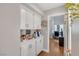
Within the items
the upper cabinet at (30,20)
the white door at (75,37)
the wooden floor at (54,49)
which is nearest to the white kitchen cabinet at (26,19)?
the upper cabinet at (30,20)

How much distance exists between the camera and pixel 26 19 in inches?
53.2

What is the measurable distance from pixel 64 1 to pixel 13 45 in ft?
2.91

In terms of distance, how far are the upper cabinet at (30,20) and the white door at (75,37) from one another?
461 mm

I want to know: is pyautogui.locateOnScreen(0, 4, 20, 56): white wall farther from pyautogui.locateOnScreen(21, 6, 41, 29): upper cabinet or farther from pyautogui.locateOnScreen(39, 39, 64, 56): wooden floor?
pyautogui.locateOnScreen(39, 39, 64, 56): wooden floor

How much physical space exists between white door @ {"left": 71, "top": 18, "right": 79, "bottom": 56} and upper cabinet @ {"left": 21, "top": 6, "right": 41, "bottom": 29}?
461 millimetres

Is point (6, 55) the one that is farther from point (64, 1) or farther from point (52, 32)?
point (64, 1)

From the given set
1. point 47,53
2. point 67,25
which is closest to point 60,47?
point 47,53

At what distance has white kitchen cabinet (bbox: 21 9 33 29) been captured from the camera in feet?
4.37

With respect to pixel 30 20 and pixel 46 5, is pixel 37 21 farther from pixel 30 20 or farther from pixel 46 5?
pixel 46 5

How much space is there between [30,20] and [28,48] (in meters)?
0.39

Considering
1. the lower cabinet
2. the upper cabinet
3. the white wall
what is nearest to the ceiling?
the upper cabinet

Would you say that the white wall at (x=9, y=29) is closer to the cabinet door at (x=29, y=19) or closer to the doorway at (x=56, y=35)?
the cabinet door at (x=29, y=19)

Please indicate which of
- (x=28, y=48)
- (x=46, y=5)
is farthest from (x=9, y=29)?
(x=46, y=5)

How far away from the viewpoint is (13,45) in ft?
4.49
